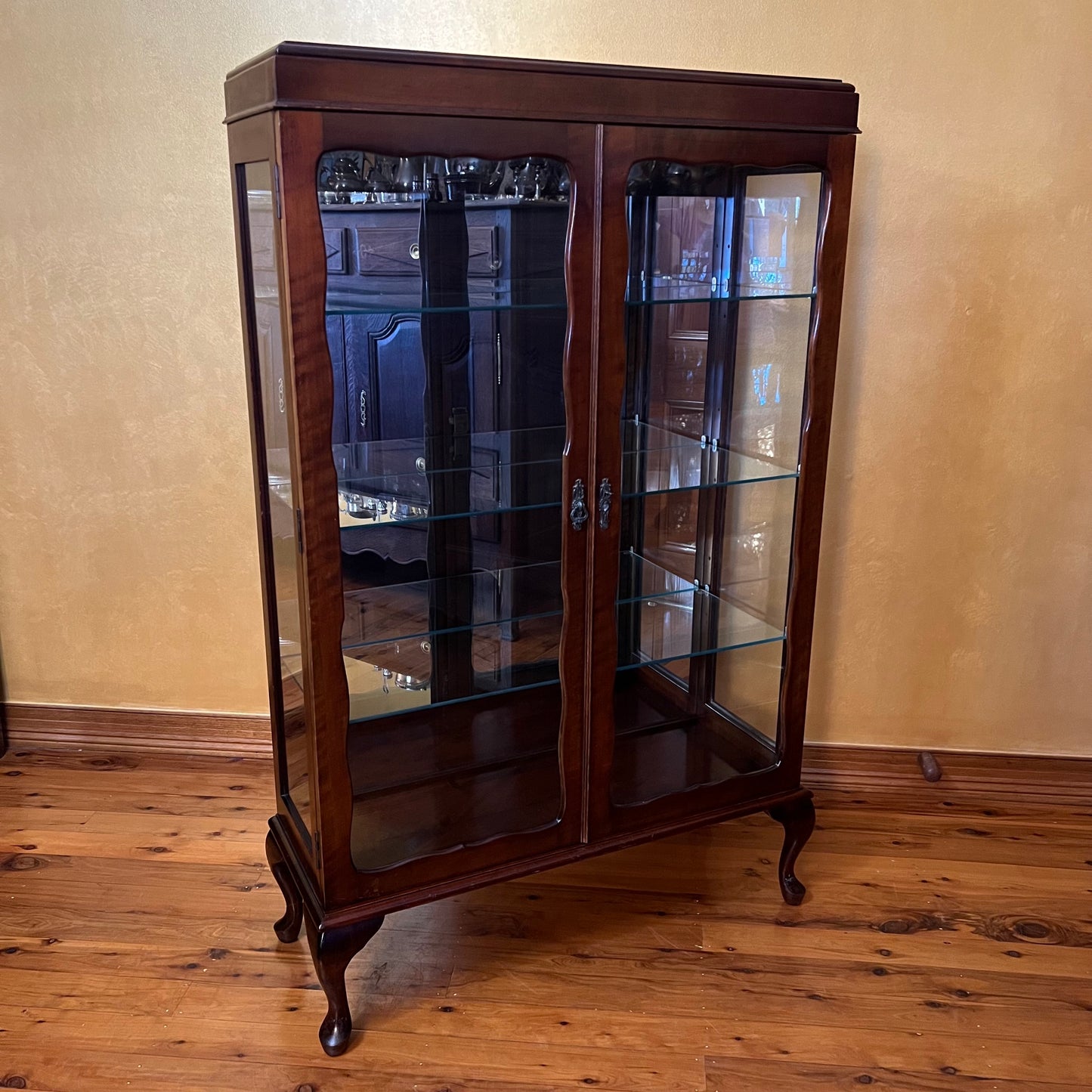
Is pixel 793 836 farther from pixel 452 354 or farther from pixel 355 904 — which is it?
pixel 452 354

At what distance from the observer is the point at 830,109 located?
168 centimetres

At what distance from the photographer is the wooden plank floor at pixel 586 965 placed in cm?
175

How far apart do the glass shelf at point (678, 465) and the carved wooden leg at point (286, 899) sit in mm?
903

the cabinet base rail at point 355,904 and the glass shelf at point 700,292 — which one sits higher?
the glass shelf at point 700,292

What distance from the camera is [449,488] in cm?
176

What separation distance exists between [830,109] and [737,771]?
1174mm

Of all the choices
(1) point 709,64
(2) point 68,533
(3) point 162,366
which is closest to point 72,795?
(2) point 68,533

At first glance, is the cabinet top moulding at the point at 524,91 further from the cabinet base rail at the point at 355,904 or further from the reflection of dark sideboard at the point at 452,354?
the cabinet base rail at the point at 355,904

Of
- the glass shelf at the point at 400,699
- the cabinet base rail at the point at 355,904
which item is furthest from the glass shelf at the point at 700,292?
the cabinet base rail at the point at 355,904

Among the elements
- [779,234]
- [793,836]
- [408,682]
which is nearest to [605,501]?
[408,682]

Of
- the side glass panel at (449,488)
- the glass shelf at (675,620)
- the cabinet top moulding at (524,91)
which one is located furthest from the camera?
the glass shelf at (675,620)

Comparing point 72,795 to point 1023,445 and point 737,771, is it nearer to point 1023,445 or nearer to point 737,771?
point 737,771

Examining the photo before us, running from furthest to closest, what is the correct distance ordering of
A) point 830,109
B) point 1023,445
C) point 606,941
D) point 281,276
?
point 1023,445 < point 606,941 < point 830,109 < point 281,276

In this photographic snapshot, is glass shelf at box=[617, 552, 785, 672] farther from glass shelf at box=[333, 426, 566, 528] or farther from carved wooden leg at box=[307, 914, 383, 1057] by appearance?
carved wooden leg at box=[307, 914, 383, 1057]
